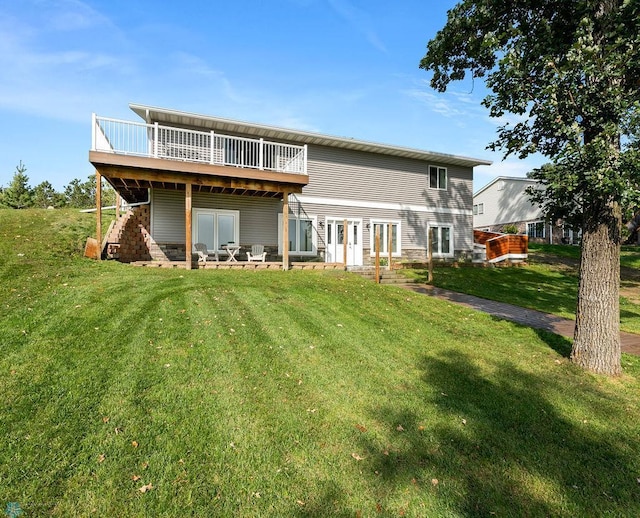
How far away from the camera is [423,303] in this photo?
883cm

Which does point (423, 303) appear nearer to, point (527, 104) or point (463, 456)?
point (527, 104)

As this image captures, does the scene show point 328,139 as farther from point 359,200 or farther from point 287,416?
point 287,416

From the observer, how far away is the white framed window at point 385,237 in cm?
1641

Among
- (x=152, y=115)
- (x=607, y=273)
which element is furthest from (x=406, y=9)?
(x=607, y=273)

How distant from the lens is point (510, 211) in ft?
103

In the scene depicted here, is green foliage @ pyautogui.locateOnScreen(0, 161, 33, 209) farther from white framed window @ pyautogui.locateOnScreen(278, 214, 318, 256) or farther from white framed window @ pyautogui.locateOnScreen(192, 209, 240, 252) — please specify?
white framed window @ pyautogui.locateOnScreen(278, 214, 318, 256)

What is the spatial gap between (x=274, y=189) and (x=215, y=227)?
10.0ft

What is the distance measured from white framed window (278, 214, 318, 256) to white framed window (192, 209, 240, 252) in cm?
182

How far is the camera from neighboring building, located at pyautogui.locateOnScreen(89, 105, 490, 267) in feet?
36.0

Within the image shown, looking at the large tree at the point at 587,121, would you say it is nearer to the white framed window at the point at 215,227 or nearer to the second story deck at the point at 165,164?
the second story deck at the point at 165,164

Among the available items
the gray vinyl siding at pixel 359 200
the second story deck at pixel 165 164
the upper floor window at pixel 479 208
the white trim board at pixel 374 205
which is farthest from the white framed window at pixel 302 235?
the upper floor window at pixel 479 208

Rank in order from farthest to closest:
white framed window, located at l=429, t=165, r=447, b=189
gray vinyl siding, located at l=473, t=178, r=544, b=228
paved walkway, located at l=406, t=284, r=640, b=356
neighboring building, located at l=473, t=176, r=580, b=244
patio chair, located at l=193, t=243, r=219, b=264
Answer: gray vinyl siding, located at l=473, t=178, r=544, b=228, neighboring building, located at l=473, t=176, r=580, b=244, white framed window, located at l=429, t=165, r=447, b=189, patio chair, located at l=193, t=243, r=219, b=264, paved walkway, located at l=406, t=284, r=640, b=356

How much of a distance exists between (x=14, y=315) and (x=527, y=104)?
27.2 ft

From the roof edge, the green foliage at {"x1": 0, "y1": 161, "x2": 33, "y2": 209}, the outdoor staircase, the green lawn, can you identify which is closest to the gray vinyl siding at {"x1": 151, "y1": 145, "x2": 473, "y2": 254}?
the roof edge
